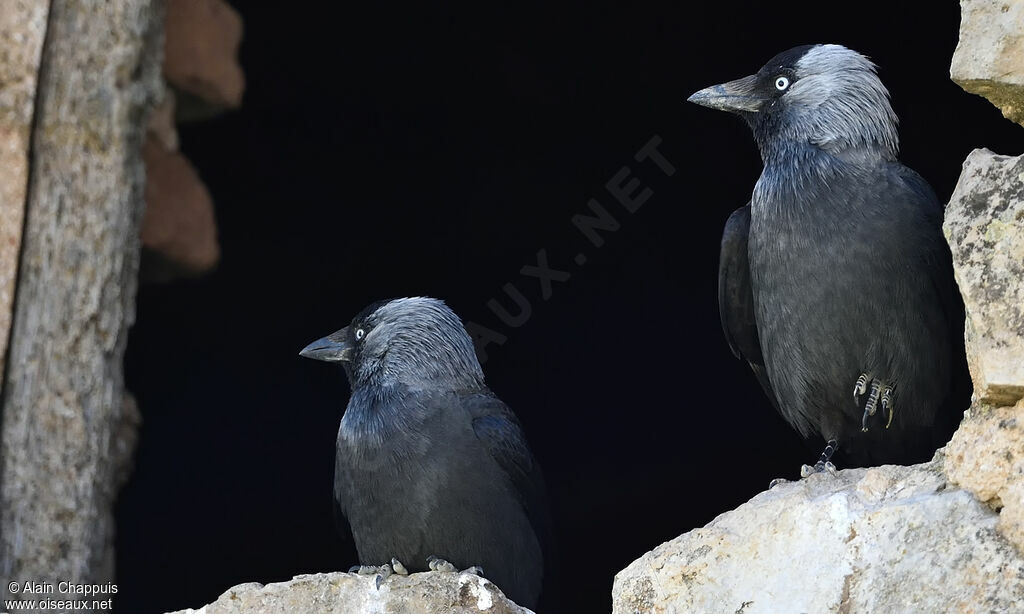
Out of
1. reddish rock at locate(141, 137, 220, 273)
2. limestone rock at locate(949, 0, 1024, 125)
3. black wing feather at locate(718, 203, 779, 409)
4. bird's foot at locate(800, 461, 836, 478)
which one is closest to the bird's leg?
bird's foot at locate(800, 461, 836, 478)

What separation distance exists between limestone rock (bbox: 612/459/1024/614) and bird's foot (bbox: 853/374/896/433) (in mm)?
774

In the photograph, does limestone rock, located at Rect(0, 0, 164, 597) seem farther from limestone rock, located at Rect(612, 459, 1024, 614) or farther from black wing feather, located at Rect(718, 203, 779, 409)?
limestone rock, located at Rect(612, 459, 1024, 614)

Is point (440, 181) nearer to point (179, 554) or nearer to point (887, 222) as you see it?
point (179, 554)

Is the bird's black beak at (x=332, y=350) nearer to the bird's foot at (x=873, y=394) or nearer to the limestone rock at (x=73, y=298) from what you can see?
the limestone rock at (x=73, y=298)

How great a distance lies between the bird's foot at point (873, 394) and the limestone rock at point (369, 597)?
119 centimetres

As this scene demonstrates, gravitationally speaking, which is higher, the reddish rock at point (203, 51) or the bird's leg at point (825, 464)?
the reddish rock at point (203, 51)

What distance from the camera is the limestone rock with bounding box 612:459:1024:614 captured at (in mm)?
2986

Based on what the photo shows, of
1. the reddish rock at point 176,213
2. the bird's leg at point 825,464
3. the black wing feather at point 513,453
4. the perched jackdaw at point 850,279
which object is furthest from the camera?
the reddish rock at point 176,213

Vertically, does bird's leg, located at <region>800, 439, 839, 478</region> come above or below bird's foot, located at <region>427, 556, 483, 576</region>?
above

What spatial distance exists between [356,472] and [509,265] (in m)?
2.96

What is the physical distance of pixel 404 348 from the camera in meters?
5.36

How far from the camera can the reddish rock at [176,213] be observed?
236 inches

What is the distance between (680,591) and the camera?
134 inches

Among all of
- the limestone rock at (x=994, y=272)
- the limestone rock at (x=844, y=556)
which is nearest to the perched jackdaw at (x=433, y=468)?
the limestone rock at (x=844, y=556)
